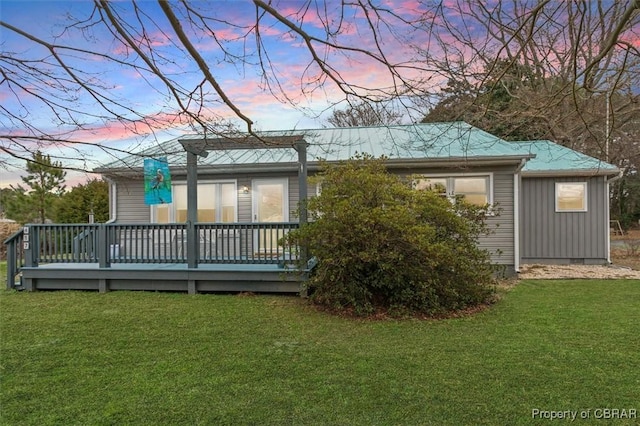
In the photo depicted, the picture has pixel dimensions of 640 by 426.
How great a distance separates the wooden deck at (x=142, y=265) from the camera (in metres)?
7.52

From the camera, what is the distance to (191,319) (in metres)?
5.80

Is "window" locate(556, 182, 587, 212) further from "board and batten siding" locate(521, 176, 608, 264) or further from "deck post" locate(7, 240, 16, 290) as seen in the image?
"deck post" locate(7, 240, 16, 290)

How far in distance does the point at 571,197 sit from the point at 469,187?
3.52 meters

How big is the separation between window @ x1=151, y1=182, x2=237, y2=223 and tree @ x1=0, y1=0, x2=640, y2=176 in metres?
6.42

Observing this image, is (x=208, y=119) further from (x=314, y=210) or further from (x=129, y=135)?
(x=314, y=210)

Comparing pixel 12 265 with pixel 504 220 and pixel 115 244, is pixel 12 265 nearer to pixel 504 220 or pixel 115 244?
pixel 115 244

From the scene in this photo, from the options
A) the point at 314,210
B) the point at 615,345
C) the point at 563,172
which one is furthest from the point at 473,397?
the point at 563,172

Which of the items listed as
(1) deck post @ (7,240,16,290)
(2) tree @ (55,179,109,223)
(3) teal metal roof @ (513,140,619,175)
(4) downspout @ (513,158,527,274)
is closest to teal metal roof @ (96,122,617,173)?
(3) teal metal roof @ (513,140,619,175)

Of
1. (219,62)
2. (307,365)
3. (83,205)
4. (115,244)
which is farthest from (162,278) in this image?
(83,205)

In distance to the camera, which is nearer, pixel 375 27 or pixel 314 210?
pixel 375 27

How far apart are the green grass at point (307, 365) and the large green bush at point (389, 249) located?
47cm

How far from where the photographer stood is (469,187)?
387 inches

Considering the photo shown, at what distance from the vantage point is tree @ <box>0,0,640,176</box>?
132 inches

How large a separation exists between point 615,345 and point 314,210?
13.8 feet
